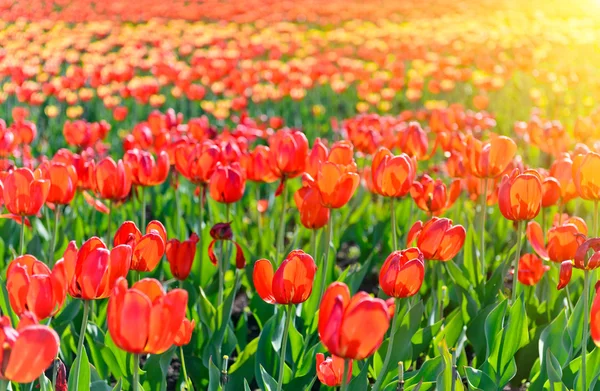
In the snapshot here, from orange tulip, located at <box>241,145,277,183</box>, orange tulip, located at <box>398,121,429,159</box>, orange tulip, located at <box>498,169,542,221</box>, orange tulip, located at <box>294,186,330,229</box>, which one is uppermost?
orange tulip, located at <box>498,169,542,221</box>

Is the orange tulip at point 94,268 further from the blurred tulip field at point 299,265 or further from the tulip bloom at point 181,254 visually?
the tulip bloom at point 181,254

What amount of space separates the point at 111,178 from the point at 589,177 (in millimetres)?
1602

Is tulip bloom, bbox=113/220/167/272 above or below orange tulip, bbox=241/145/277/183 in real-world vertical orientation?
above

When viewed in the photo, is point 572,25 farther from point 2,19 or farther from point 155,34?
point 2,19

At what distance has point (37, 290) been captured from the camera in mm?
1610

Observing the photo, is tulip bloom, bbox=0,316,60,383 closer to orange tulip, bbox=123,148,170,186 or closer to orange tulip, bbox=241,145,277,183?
orange tulip, bbox=123,148,170,186

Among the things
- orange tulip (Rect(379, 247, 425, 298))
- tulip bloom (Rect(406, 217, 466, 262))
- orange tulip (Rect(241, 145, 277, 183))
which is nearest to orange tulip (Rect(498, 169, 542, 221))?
tulip bloom (Rect(406, 217, 466, 262))

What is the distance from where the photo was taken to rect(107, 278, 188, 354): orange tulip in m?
1.45

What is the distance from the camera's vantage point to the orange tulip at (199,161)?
2969 millimetres

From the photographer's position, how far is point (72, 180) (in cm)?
280

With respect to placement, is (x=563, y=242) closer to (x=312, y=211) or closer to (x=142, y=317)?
(x=312, y=211)

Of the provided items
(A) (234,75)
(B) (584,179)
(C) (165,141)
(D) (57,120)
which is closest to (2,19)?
(D) (57,120)

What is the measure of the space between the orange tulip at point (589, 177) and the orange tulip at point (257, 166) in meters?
1.19

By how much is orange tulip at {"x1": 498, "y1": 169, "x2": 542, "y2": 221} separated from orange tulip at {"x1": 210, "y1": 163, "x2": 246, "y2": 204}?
92cm
